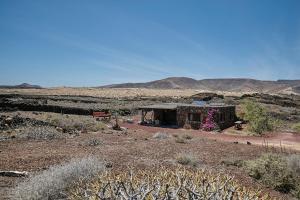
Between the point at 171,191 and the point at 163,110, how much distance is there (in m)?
34.1

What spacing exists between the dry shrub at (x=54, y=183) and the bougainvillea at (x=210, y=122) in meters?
24.5

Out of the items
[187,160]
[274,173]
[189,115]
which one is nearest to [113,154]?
[187,160]

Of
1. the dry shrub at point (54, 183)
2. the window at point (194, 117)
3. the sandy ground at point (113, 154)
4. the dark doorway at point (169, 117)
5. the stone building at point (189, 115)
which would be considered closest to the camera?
the dry shrub at point (54, 183)

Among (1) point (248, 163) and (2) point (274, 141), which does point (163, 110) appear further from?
(1) point (248, 163)

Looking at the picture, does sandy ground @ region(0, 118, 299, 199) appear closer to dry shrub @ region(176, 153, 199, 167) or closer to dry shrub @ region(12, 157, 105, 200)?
dry shrub @ region(176, 153, 199, 167)

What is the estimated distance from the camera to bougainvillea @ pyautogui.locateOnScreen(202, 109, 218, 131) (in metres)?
34.1

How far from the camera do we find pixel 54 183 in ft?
30.6

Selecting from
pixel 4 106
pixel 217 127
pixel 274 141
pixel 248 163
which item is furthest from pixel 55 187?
pixel 4 106

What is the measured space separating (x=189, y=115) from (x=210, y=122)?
284cm

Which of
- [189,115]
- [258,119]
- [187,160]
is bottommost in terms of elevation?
[187,160]

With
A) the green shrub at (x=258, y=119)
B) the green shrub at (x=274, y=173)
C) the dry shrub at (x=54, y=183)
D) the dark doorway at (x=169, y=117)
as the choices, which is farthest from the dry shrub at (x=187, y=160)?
the dark doorway at (x=169, y=117)

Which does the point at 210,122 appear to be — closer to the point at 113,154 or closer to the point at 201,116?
the point at 201,116

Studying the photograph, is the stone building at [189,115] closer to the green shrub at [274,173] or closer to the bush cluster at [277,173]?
the bush cluster at [277,173]

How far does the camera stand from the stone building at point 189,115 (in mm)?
35250
